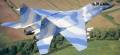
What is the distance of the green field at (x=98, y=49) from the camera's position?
37.8m

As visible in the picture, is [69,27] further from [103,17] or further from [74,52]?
[103,17]

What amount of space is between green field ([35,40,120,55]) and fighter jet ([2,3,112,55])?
6007mm

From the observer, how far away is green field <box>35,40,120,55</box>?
37831 mm

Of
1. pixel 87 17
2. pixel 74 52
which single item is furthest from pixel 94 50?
pixel 87 17

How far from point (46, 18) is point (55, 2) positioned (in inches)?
885

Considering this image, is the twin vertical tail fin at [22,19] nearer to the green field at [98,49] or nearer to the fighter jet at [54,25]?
the fighter jet at [54,25]

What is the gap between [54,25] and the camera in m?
30.5

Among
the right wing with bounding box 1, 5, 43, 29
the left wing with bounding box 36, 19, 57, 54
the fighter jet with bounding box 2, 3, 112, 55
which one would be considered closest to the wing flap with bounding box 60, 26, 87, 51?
the fighter jet with bounding box 2, 3, 112, 55

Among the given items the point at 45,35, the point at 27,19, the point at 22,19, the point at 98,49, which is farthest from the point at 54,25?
the point at 98,49

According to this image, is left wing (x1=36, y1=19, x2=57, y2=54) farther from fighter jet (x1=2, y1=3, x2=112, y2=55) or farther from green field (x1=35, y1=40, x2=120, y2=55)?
green field (x1=35, y1=40, x2=120, y2=55)

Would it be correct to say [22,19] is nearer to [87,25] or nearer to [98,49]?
[98,49]

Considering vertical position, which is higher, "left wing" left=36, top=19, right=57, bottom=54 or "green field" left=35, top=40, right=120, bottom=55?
"left wing" left=36, top=19, right=57, bottom=54

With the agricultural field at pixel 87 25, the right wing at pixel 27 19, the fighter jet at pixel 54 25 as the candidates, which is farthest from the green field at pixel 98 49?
the right wing at pixel 27 19

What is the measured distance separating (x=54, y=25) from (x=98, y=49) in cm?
1066
